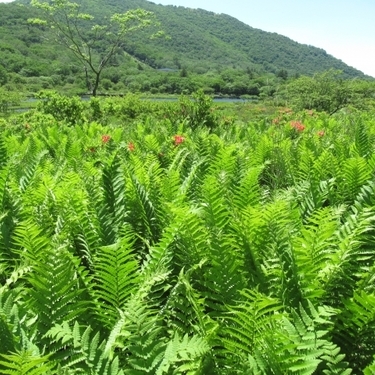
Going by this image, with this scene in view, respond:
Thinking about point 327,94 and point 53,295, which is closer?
point 53,295

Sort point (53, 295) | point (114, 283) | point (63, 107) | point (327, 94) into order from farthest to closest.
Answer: point (327, 94) → point (63, 107) → point (114, 283) → point (53, 295)

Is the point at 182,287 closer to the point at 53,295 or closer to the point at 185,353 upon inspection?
the point at 185,353

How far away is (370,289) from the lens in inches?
65.6

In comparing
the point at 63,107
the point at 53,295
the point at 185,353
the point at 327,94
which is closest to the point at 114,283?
the point at 53,295

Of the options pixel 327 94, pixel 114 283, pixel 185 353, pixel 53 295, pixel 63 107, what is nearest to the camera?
pixel 185 353

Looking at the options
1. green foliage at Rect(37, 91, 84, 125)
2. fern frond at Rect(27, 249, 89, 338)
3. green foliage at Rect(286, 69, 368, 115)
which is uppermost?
green foliage at Rect(286, 69, 368, 115)

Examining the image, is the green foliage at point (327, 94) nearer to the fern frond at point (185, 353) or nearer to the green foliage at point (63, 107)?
the green foliage at point (63, 107)

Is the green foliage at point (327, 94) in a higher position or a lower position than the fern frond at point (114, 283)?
higher

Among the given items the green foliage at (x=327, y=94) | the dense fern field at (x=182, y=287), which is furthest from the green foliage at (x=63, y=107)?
the green foliage at (x=327, y=94)

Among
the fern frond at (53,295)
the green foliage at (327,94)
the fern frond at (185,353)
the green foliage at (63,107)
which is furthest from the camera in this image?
the green foliage at (327,94)

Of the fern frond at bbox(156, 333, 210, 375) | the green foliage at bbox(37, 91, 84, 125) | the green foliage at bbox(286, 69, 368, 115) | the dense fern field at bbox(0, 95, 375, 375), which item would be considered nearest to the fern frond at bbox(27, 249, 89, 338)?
the dense fern field at bbox(0, 95, 375, 375)

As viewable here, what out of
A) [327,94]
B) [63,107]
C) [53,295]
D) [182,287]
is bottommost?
[63,107]

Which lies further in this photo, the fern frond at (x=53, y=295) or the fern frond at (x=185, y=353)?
the fern frond at (x=53, y=295)

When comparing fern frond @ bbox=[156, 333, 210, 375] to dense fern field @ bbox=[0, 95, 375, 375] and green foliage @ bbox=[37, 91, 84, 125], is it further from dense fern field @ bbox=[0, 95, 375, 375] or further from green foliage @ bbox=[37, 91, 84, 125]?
green foliage @ bbox=[37, 91, 84, 125]
